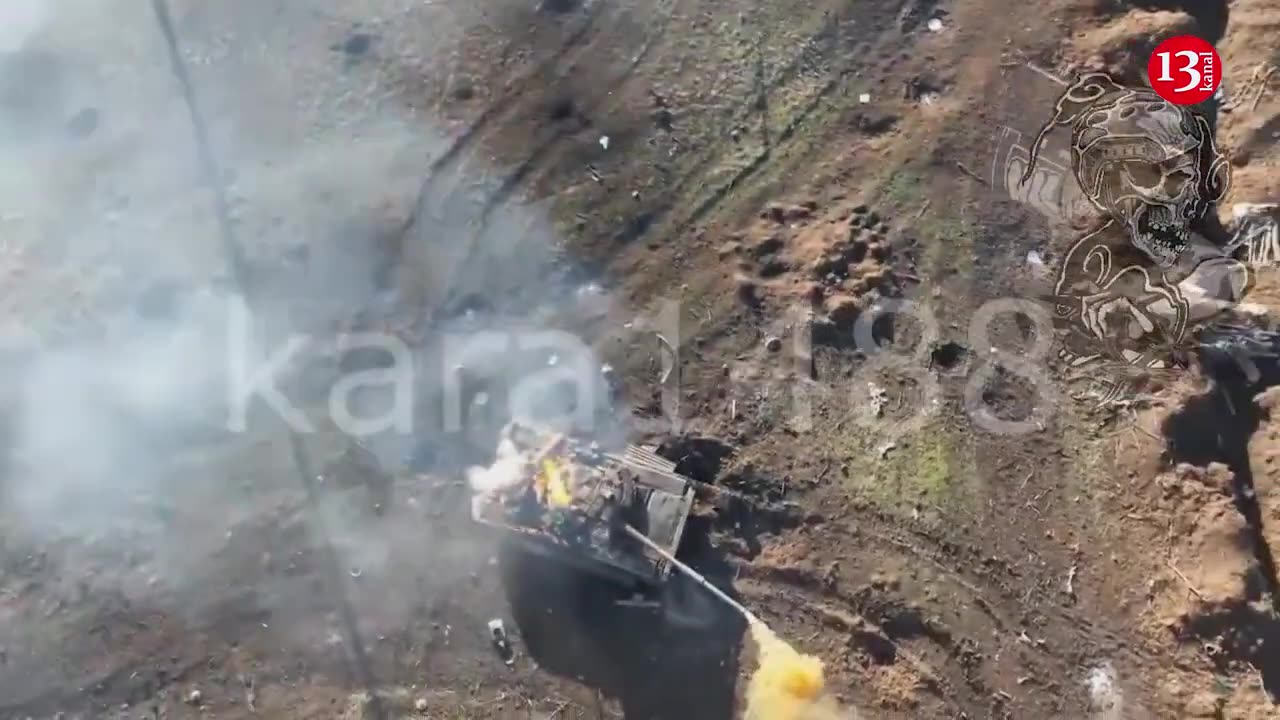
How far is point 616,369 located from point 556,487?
2.10 metres

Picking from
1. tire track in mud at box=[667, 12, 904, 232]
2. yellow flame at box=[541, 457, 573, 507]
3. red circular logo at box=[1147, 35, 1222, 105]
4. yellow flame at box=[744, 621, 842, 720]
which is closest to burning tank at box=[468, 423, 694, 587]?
yellow flame at box=[541, 457, 573, 507]

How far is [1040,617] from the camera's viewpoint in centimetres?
1219

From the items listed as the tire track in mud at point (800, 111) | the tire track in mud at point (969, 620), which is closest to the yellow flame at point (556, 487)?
the tire track in mud at point (969, 620)

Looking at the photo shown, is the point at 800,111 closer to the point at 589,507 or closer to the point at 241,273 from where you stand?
the point at 589,507

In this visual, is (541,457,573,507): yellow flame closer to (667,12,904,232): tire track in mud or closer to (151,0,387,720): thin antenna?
(151,0,387,720): thin antenna

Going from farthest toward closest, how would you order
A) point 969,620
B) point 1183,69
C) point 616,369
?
point 1183,69 < point 616,369 < point 969,620

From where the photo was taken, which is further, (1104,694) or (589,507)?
(1104,694)

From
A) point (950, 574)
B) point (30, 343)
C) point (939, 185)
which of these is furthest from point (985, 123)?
point (30, 343)

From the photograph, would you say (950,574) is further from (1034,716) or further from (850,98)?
(850,98)

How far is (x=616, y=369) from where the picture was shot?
13.2 meters

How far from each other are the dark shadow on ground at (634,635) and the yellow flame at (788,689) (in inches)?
12.2

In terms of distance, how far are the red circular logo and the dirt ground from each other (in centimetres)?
23

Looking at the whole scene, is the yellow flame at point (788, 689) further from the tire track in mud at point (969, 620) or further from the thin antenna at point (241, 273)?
the thin antenna at point (241, 273)

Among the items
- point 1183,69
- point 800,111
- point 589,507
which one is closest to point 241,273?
point 589,507
